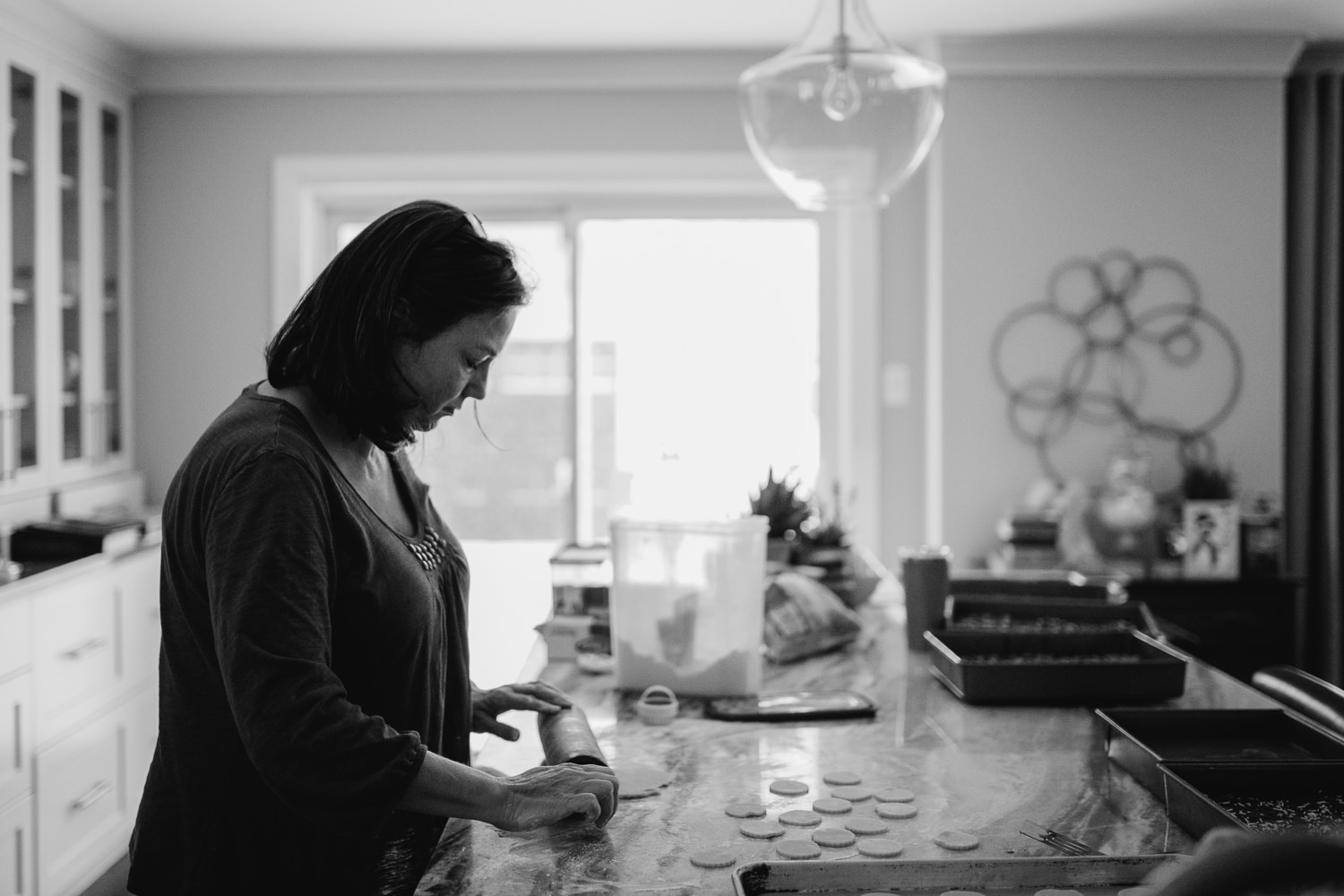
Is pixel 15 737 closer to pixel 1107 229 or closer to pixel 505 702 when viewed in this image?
pixel 505 702

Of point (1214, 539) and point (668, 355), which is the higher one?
point (668, 355)

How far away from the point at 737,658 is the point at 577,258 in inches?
116

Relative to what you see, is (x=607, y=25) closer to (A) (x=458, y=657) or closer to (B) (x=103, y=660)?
(B) (x=103, y=660)

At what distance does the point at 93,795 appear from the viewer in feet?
10.8

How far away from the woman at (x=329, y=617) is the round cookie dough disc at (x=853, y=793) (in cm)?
29

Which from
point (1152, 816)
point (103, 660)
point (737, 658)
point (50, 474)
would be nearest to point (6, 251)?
point (50, 474)

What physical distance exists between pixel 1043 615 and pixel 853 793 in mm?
959

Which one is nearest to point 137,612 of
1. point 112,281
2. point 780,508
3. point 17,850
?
point 17,850

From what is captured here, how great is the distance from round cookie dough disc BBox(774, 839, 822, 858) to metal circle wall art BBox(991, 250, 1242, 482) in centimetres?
322

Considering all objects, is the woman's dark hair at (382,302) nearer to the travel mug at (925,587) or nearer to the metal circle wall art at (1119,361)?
the travel mug at (925,587)

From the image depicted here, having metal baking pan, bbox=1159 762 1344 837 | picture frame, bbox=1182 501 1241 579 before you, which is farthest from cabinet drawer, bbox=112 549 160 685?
picture frame, bbox=1182 501 1241 579

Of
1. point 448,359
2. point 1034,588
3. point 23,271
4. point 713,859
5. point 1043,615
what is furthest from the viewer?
point 23,271

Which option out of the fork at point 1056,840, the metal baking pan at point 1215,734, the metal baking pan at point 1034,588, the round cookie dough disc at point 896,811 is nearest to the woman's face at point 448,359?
the round cookie dough disc at point 896,811

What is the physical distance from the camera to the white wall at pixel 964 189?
13.8 ft
